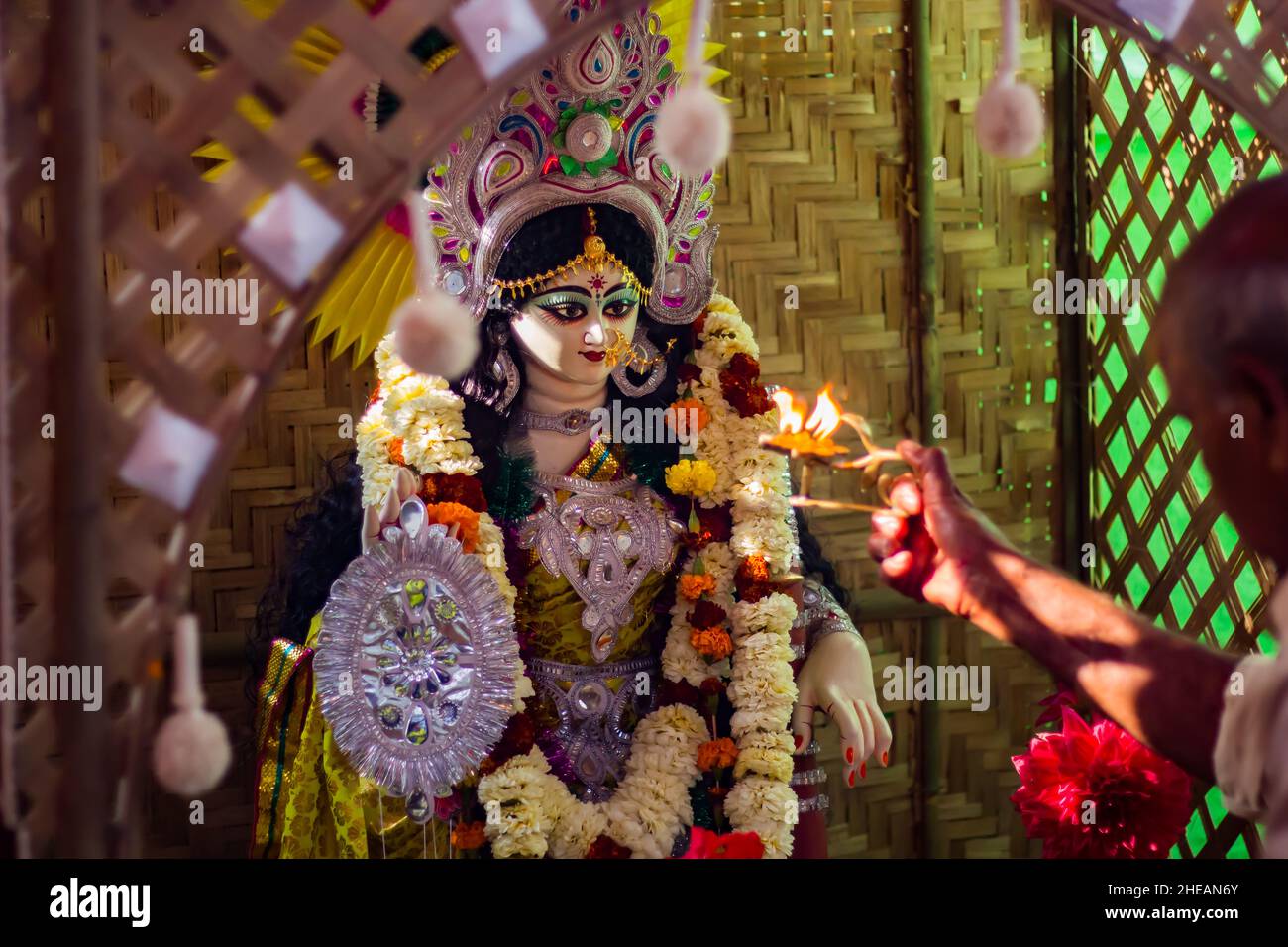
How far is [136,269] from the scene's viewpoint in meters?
1.74

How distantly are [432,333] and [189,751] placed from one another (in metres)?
0.62

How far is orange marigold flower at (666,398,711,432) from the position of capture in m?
3.48

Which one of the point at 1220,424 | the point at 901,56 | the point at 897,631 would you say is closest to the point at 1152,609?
the point at 897,631

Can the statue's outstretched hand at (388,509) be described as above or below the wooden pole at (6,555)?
above

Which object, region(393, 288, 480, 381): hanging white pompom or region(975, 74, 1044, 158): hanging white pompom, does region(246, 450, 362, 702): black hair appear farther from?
region(975, 74, 1044, 158): hanging white pompom

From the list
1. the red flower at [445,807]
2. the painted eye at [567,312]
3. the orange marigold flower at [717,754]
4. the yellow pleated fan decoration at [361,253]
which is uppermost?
the yellow pleated fan decoration at [361,253]

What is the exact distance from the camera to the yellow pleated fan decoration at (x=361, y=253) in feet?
10.8

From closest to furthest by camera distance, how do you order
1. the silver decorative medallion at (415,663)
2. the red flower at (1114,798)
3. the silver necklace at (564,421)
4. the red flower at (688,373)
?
the red flower at (1114,798) < the silver decorative medallion at (415,663) < the silver necklace at (564,421) < the red flower at (688,373)

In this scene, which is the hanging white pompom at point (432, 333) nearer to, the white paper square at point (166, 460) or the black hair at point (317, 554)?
the white paper square at point (166, 460)

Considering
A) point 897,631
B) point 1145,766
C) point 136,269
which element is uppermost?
point 136,269

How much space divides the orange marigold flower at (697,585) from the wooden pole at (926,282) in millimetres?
1246

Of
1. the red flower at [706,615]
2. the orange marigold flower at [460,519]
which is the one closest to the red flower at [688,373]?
the red flower at [706,615]

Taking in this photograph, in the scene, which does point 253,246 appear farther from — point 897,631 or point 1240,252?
point 897,631
